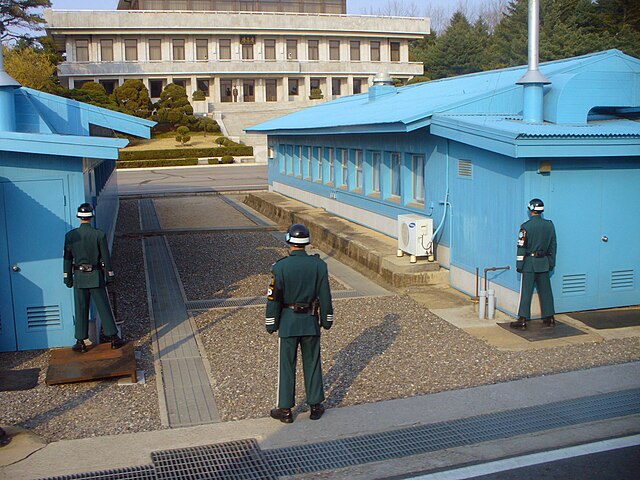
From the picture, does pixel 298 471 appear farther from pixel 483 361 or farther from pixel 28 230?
pixel 28 230

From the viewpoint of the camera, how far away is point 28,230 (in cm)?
973

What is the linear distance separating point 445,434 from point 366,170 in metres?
12.2

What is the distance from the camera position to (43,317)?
9.88 m

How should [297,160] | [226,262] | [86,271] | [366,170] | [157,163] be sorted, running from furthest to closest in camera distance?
1. [157,163]
2. [297,160]
3. [366,170]
4. [226,262]
5. [86,271]

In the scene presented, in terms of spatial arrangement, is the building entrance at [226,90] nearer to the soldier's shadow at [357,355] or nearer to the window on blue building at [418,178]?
the window on blue building at [418,178]

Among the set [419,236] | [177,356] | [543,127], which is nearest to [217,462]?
[177,356]

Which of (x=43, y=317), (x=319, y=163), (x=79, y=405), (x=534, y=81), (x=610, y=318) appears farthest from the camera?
(x=319, y=163)

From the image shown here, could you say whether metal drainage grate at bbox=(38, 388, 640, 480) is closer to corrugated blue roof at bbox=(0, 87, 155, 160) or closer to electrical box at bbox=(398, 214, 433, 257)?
→ corrugated blue roof at bbox=(0, 87, 155, 160)

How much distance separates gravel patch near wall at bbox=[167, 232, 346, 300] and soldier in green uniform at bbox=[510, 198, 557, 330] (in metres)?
4.26

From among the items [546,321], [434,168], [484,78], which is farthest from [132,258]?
[546,321]

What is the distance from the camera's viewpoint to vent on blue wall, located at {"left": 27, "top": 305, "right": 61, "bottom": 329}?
9.84m

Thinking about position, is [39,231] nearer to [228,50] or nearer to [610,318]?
[610,318]

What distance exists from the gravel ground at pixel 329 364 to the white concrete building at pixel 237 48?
62.2m

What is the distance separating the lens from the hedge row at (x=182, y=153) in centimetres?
5322
